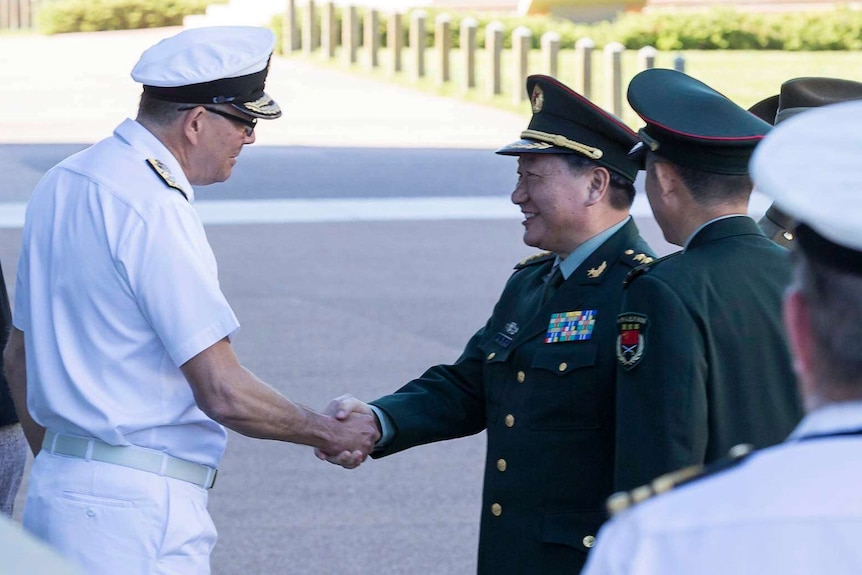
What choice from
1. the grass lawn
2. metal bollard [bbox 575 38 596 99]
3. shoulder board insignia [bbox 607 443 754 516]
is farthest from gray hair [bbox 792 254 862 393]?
metal bollard [bbox 575 38 596 99]

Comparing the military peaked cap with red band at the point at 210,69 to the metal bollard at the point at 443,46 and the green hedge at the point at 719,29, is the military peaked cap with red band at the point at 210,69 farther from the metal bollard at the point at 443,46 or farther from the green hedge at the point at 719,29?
the green hedge at the point at 719,29

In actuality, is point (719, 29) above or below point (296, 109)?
below

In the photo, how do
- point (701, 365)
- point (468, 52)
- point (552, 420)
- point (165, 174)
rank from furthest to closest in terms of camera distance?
1. point (468, 52)
2. point (552, 420)
3. point (165, 174)
4. point (701, 365)

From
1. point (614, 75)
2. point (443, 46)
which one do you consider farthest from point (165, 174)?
point (443, 46)

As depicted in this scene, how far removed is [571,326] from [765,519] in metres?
2.02

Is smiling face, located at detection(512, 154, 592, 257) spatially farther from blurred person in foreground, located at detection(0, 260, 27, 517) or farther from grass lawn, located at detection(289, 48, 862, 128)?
grass lawn, located at detection(289, 48, 862, 128)

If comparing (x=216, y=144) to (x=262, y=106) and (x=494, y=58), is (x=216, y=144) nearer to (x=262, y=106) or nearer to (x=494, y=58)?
(x=262, y=106)

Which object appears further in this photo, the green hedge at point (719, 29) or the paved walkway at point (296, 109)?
the green hedge at point (719, 29)

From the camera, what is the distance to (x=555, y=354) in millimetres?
3252

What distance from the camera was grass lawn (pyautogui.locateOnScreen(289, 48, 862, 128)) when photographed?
20.5 meters

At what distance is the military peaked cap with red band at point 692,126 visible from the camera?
2852 millimetres

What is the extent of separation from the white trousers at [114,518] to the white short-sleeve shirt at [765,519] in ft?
6.10

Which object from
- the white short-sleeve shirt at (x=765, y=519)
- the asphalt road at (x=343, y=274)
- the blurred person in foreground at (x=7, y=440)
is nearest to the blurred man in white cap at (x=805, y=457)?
the white short-sleeve shirt at (x=765, y=519)

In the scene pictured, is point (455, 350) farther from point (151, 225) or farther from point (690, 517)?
point (690, 517)
